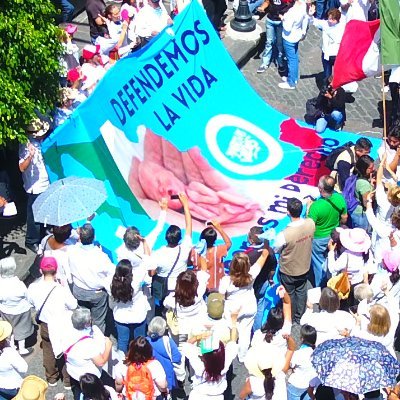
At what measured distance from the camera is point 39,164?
10.9 m

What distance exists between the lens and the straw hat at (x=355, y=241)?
960 centimetres

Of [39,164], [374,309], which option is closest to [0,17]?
[39,164]

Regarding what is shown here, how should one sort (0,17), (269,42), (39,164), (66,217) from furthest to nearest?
(269,42)
(39,164)
(0,17)
(66,217)

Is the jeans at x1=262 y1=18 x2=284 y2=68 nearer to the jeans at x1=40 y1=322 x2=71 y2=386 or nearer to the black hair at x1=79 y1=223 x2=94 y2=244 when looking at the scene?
the black hair at x1=79 y1=223 x2=94 y2=244

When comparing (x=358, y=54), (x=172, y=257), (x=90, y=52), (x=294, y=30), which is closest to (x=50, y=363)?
(x=172, y=257)

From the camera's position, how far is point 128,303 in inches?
356

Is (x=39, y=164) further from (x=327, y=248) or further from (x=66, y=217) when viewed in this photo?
(x=327, y=248)

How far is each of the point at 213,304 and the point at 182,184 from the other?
3.14 metres

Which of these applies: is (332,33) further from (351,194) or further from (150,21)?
(351,194)

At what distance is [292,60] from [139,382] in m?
7.52

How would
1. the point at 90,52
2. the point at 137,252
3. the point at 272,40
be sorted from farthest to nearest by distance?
the point at 272,40
the point at 90,52
the point at 137,252

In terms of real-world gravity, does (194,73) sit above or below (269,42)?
above

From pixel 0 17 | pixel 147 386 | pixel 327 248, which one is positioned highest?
pixel 0 17

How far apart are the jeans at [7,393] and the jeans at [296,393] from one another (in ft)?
7.97
